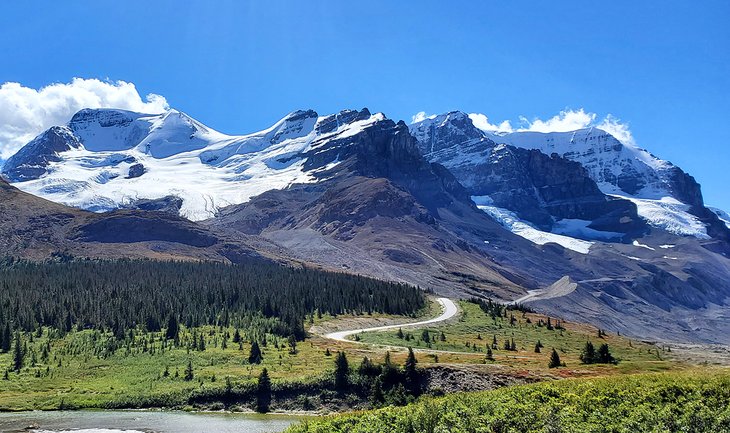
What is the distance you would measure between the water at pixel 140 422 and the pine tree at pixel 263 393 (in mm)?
3439

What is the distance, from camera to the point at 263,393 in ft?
277

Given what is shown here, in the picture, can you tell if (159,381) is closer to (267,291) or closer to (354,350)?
(354,350)

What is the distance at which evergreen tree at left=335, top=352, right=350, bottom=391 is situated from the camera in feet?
284

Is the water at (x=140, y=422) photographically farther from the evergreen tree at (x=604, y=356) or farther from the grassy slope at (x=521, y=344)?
the evergreen tree at (x=604, y=356)

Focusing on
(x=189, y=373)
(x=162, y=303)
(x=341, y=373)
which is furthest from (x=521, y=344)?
(x=162, y=303)

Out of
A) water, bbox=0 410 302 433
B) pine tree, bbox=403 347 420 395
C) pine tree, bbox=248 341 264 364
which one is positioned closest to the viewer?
water, bbox=0 410 302 433

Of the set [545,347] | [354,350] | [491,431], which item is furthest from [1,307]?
[491,431]

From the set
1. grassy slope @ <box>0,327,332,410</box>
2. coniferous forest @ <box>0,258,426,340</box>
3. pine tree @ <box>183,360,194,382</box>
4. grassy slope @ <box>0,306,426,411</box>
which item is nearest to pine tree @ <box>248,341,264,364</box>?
grassy slope @ <box>0,306,426,411</box>

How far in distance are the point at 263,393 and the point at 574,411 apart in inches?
2042

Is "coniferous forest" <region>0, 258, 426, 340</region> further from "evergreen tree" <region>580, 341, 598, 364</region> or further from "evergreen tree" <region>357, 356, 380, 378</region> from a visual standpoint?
"evergreen tree" <region>580, 341, 598, 364</region>

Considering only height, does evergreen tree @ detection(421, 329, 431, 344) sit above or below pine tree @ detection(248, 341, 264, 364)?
above

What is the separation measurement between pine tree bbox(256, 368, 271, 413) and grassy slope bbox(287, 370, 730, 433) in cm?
4010

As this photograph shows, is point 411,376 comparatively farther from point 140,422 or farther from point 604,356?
point 140,422

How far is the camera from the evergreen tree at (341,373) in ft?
284
